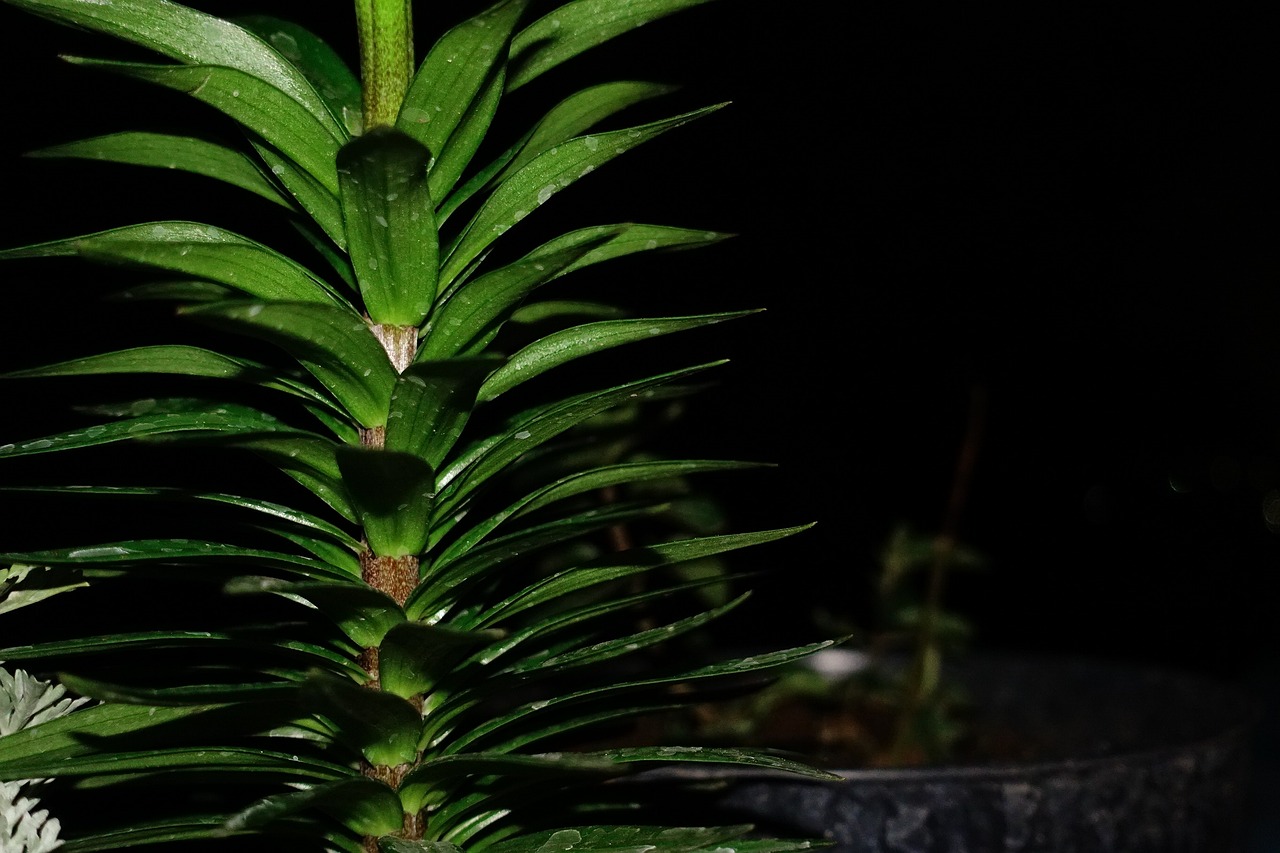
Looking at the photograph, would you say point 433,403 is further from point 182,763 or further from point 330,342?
point 182,763

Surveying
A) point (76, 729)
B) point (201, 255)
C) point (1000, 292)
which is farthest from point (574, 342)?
point (1000, 292)

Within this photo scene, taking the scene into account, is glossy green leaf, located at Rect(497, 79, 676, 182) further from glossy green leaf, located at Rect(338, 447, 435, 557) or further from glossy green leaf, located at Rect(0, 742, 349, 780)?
glossy green leaf, located at Rect(0, 742, 349, 780)


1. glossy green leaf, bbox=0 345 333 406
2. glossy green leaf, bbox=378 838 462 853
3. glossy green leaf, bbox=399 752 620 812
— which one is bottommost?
glossy green leaf, bbox=378 838 462 853

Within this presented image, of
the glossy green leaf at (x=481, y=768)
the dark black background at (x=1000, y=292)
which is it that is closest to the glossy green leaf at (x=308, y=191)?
the glossy green leaf at (x=481, y=768)

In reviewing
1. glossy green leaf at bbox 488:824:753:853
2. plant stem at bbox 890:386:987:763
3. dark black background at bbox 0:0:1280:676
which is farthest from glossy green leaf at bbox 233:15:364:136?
dark black background at bbox 0:0:1280:676

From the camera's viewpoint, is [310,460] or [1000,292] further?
[1000,292]

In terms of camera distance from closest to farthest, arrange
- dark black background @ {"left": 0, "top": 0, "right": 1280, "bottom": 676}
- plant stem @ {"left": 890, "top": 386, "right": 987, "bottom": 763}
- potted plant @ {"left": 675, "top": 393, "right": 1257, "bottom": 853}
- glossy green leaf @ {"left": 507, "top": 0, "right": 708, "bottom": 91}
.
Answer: glossy green leaf @ {"left": 507, "top": 0, "right": 708, "bottom": 91} < potted plant @ {"left": 675, "top": 393, "right": 1257, "bottom": 853} < plant stem @ {"left": 890, "top": 386, "right": 987, "bottom": 763} < dark black background @ {"left": 0, "top": 0, "right": 1280, "bottom": 676}

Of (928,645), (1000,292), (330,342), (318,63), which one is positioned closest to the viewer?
(330,342)
